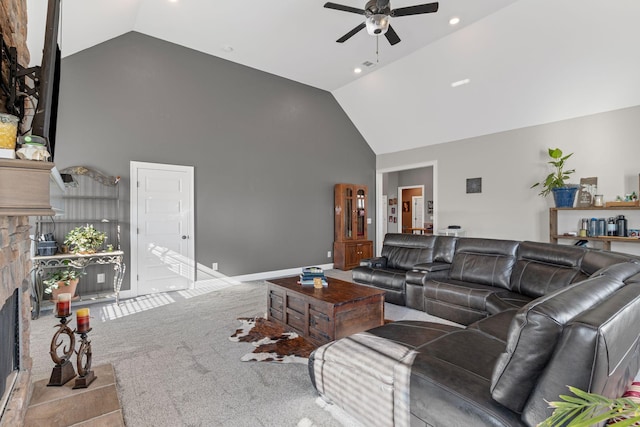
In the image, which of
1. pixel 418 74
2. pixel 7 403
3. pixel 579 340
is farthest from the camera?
pixel 418 74

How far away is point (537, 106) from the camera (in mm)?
5219

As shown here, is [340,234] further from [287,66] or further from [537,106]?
[537,106]

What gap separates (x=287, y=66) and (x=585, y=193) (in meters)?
5.42

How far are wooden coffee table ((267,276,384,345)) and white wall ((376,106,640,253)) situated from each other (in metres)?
3.95

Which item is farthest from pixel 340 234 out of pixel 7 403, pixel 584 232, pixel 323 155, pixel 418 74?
pixel 7 403

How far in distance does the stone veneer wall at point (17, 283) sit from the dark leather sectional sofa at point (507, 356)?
5.11ft

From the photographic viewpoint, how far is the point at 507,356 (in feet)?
3.96

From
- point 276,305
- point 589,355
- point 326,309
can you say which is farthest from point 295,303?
point 589,355

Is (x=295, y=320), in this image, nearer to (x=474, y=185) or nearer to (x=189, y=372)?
(x=189, y=372)

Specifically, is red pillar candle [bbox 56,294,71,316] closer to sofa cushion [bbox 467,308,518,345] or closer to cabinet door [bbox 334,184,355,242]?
sofa cushion [bbox 467,308,518,345]

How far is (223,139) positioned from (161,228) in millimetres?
1873

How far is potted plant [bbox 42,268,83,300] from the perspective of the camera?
3.84 metres

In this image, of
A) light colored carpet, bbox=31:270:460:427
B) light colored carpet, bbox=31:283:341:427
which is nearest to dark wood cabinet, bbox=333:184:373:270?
light colored carpet, bbox=31:270:460:427

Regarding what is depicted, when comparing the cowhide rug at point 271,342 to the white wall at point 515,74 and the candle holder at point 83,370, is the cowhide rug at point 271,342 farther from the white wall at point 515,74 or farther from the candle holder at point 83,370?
the white wall at point 515,74
